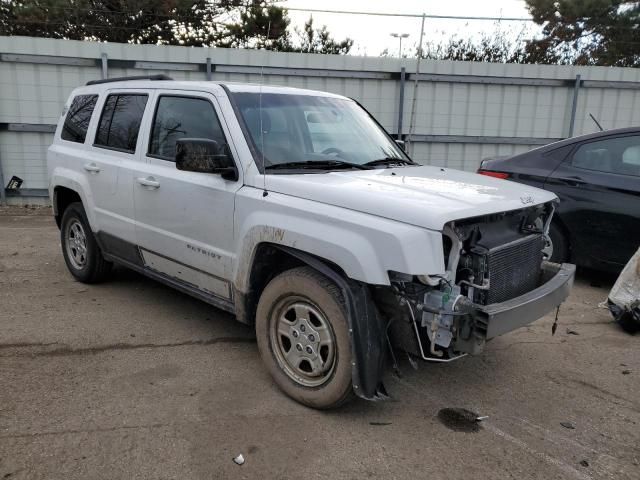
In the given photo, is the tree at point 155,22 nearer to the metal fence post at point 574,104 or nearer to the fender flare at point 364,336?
the metal fence post at point 574,104

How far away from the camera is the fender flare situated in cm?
296

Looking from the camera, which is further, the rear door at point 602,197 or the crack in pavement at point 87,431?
the rear door at point 602,197

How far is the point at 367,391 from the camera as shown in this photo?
9.87 feet

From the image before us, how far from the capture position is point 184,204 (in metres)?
4.01

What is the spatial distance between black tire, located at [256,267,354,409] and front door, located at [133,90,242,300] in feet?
1.61

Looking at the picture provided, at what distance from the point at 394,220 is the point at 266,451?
55.3 inches

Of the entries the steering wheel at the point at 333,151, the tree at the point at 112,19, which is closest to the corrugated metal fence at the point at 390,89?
the steering wheel at the point at 333,151

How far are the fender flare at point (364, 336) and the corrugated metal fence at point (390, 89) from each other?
7.78 metres

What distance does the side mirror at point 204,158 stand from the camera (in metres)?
3.51

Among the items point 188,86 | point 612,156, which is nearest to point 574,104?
point 612,156

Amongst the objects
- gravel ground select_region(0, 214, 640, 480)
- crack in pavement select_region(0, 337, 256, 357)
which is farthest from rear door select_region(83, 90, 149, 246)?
crack in pavement select_region(0, 337, 256, 357)

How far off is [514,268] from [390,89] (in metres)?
7.76

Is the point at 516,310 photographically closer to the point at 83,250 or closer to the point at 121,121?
the point at 121,121

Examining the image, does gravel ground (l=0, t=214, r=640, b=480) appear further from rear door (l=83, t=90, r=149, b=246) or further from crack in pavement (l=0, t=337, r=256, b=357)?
rear door (l=83, t=90, r=149, b=246)
